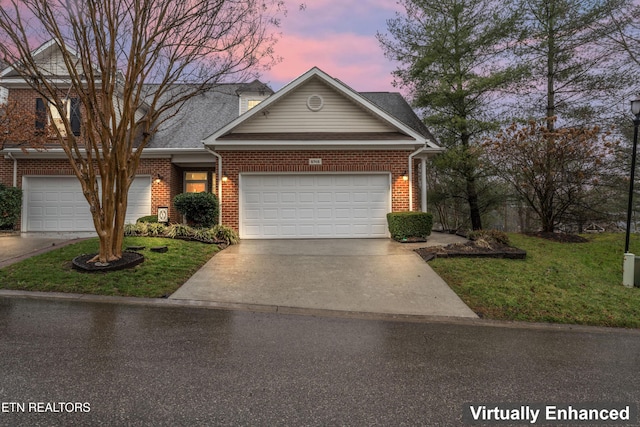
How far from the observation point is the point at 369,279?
6.92 metres

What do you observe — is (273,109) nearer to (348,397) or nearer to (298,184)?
(298,184)

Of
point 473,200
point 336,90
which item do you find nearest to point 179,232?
point 336,90

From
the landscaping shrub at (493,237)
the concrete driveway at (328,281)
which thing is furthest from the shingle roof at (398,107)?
the concrete driveway at (328,281)

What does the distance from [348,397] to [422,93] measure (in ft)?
49.0

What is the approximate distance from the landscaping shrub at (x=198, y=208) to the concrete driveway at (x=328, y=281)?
194 centimetres

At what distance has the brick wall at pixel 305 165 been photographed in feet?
36.9

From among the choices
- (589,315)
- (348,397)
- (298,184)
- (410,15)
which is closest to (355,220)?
(298,184)

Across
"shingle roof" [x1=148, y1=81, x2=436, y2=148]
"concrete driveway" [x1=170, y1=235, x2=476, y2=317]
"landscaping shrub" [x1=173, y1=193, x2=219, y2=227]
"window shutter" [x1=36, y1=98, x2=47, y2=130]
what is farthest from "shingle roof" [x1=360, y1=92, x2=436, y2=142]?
"window shutter" [x1=36, y1=98, x2=47, y2=130]

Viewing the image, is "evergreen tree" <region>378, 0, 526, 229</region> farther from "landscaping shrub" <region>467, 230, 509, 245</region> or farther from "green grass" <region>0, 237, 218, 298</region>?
"green grass" <region>0, 237, 218, 298</region>

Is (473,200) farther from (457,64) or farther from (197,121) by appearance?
(197,121)

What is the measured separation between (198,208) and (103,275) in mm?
4489

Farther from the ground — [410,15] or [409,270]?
[410,15]

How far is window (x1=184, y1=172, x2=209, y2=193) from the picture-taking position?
1415 cm

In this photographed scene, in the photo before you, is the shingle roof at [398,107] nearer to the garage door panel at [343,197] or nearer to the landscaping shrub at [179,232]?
the garage door panel at [343,197]
